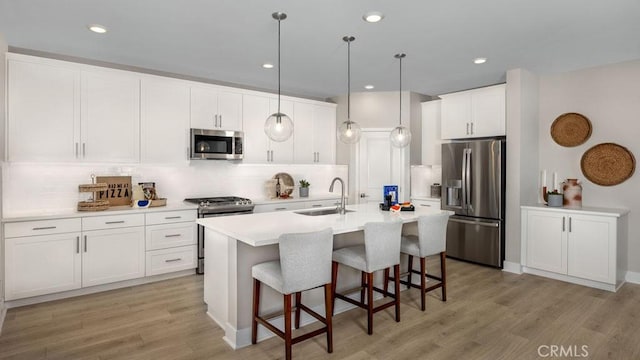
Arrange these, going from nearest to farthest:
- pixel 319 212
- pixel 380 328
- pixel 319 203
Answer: pixel 380 328 → pixel 319 212 → pixel 319 203

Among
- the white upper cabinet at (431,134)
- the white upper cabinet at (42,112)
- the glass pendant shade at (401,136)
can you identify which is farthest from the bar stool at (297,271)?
the white upper cabinet at (431,134)

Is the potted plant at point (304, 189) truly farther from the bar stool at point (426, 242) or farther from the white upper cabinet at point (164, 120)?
the bar stool at point (426, 242)

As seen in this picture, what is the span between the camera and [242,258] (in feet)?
9.20

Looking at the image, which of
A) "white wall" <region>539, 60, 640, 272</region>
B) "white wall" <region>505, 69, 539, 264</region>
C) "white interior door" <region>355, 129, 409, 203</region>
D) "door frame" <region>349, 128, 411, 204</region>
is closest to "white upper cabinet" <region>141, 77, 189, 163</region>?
"door frame" <region>349, 128, 411, 204</region>

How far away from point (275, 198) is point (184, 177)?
4.54 ft

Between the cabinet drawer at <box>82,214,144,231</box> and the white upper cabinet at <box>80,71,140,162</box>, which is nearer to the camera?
the cabinet drawer at <box>82,214,144,231</box>

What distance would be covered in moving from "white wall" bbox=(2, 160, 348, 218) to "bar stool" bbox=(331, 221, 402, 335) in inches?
107

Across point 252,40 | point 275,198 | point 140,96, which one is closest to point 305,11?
point 252,40

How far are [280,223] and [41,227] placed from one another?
2469 millimetres

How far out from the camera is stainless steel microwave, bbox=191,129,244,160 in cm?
470

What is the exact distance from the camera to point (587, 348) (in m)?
2.73

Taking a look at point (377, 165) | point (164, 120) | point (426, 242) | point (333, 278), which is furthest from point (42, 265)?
point (377, 165)

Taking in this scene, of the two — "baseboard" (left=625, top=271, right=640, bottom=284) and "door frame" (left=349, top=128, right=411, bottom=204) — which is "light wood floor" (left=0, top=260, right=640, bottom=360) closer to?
"baseboard" (left=625, top=271, right=640, bottom=284)

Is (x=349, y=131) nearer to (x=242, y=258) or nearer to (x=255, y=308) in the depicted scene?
(x=242, y=258)
